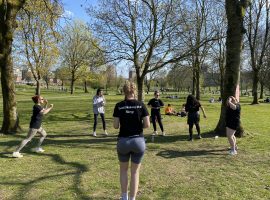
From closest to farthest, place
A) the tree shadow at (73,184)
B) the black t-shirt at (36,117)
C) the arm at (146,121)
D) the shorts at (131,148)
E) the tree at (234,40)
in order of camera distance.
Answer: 1. the shorts at (131,148)
2. the arm at (146,121)
3. the tree shadow at (73,184)
4. the black t-shirt at (36,117)
5. the tree at (234,40)

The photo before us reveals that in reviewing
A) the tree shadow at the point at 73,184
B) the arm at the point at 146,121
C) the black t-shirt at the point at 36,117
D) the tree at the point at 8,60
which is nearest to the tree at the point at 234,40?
the tree shadow at the point at 73,184

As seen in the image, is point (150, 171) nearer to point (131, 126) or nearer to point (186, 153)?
point (186, 153)

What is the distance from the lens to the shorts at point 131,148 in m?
5.12

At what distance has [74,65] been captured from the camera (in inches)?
2400

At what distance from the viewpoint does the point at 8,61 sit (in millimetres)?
13094

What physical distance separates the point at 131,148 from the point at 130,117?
19.0 inches

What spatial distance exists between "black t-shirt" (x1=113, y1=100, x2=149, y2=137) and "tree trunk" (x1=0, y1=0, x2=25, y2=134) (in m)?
9.27

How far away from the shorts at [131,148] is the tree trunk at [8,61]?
9.27 meters

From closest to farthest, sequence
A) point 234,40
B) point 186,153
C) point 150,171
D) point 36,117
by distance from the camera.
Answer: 1. point 150,171
2. point 36,117
3. point 186,153
4. point 234,40

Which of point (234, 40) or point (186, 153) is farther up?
point (234, 40)

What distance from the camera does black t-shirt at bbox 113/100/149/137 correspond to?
5.16 metres

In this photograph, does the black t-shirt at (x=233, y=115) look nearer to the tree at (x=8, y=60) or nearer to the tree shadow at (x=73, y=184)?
the tree shadow at (x=73, y=184)

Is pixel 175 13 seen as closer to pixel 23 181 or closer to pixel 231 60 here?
pixel 231 60

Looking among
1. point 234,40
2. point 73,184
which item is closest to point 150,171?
point 73,184
